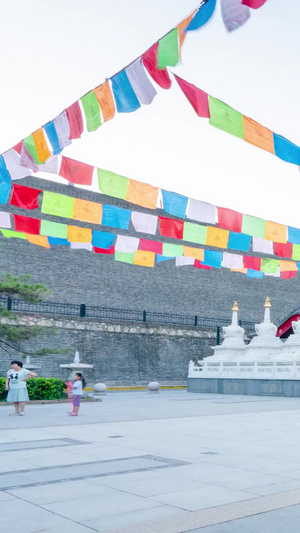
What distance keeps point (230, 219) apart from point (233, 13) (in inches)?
407

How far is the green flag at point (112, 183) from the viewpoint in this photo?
47.8 feet

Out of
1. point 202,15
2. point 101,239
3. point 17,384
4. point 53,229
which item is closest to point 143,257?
point 101,239

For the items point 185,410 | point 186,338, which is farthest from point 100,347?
point 185,410

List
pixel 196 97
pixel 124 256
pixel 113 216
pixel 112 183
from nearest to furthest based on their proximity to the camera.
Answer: pixel 196 97, pixel 112 183, pixel 113 216, pixel 124 256

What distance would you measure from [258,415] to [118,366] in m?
16.1

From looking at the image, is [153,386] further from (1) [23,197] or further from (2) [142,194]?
(1) [23,197]

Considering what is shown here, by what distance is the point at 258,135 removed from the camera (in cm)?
1076

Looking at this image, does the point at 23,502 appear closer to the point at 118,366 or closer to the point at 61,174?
the point at 61,174

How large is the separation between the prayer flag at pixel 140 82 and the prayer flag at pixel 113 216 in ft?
23.7

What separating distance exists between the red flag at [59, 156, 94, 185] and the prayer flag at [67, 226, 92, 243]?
371cm

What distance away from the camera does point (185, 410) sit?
50.0 ft

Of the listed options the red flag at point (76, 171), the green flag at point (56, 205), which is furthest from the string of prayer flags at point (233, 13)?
the green flag at point (56, 205)

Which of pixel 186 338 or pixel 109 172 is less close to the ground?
pixel 109 172

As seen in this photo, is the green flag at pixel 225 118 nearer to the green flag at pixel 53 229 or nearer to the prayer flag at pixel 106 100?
the prayer flag at pixel 106 100
